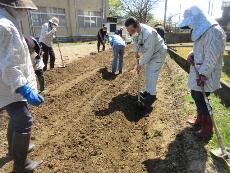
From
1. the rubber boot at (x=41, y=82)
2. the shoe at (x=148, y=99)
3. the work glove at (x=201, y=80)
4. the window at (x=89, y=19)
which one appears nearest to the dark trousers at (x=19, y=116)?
the work glove at (x=201, y=80)

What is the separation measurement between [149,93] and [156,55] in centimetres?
76

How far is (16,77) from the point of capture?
113 inches

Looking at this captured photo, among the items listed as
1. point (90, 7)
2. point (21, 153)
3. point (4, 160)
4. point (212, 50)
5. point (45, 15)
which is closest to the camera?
point (21, 153)

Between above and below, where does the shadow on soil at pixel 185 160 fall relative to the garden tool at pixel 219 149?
below

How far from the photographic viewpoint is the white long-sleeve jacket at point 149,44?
5.46m

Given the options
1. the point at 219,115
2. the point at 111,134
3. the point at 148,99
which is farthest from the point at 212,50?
the point at 148,99

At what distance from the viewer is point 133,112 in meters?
5.64

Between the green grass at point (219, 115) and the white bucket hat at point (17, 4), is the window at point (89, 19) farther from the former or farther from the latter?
the white bucket hat at point (17, 4)

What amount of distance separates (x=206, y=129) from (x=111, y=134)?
4.69 ft

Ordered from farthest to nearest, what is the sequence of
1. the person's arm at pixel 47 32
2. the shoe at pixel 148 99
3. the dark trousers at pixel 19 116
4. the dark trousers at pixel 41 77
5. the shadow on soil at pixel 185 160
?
the person's arm at pixel 47 32, the dark trousers at pixel 41 77, the shoe at pixel 148 99, the shadow on soil at pixel 185 160, the dark trousers at pixel 19 116

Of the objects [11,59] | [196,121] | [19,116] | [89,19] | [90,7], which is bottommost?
[196,121]

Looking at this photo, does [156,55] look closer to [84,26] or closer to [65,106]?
[65,106]

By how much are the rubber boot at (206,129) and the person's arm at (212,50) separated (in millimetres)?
699

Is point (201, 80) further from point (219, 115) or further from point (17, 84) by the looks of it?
point (17, 84)
